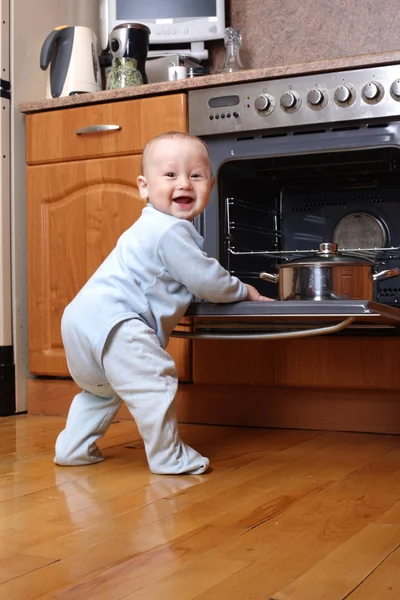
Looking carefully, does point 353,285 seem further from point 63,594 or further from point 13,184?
point 13,184

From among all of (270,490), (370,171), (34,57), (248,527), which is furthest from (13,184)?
(248,527)

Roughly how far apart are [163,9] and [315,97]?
3.18ft

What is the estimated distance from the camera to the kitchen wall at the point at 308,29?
2.55 m

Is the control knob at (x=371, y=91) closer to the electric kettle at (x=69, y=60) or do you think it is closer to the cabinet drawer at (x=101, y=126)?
the cabinet drawer at (x=101, y=126)

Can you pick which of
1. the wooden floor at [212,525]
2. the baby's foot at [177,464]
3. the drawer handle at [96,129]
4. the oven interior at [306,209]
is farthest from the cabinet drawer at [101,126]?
the baby's foot at [177,464]

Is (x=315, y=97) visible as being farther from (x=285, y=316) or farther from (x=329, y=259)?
(x=285, y=316)

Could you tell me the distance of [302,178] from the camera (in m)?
2.26

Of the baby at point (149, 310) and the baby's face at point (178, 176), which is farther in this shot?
the baby's face at point (178, 176)

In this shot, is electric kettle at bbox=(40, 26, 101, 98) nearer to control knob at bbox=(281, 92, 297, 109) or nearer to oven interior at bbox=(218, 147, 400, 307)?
oven interior at bbox=(218, 147, 400, 307)

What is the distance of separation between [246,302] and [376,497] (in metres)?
0.46

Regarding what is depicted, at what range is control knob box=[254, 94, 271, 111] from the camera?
203 cm

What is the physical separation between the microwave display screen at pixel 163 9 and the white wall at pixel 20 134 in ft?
1.13

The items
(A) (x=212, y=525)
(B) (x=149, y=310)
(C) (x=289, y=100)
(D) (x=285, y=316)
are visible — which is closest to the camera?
(A) (x=212, y=525)

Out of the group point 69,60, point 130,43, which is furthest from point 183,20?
point 69,60
